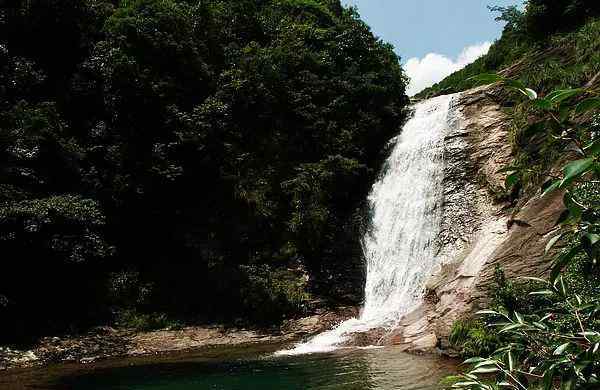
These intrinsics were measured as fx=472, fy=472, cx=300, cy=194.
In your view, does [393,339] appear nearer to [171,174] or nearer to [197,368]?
[197,368]

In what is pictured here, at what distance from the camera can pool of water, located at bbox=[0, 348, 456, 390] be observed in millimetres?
8617

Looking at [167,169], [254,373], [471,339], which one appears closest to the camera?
[471,339]

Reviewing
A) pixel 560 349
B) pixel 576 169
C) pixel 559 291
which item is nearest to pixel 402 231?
pixel 559 291

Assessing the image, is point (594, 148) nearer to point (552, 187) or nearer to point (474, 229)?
point (552, 187)

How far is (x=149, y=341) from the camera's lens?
15.1m

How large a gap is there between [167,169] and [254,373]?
945 centimetres

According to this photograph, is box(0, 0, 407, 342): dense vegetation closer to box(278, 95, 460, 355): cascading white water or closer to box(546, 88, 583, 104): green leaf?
box(278, 95, 460, 355): cascading white water

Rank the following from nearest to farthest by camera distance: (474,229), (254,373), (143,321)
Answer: (254,373), (474,229), (143,321)

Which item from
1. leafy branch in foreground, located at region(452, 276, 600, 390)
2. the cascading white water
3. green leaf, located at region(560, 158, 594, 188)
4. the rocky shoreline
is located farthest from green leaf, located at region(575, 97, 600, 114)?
the rocky shoreline

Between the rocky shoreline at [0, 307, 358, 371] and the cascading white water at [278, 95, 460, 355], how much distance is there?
3.53 feet

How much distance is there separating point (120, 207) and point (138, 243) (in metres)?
1.67

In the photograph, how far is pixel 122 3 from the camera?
20688mm

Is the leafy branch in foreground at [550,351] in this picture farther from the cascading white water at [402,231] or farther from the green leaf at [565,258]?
the cascading white water at [402,231]

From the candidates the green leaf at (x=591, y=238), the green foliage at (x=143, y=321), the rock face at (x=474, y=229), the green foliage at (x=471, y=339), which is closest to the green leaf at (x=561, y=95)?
the green leaf at (x=591, y=238)
